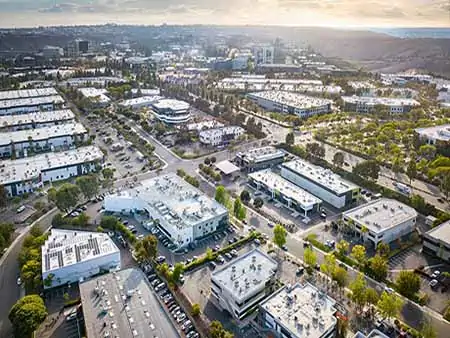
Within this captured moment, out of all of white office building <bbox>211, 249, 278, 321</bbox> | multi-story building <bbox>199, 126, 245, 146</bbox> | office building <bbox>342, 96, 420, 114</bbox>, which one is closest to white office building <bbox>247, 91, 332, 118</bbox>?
office building <bbox>342, 96, 420, 114</bbox>

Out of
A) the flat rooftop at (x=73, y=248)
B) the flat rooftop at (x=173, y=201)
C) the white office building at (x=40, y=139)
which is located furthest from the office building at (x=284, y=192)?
the white office building at (x=40, y=139)

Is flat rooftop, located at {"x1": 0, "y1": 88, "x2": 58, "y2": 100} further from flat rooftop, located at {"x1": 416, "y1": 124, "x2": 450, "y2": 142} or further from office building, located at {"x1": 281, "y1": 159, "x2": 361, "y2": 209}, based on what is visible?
flat rooftop, located at {"x1": 416, "y1": 124, "x2": 450, "y2": 142}

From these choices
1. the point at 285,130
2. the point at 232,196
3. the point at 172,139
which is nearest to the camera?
the point at 232,196

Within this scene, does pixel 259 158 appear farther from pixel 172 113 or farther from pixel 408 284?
pixel 408 284

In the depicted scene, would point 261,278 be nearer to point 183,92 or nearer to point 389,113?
point 389,113

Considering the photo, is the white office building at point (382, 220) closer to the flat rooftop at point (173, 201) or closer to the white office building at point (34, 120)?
the flat rooftop at point (173, 201)

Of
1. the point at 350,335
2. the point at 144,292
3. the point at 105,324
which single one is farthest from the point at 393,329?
the point at 105,324

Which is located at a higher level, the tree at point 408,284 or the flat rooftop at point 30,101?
the flat rooftop at point 30,101
